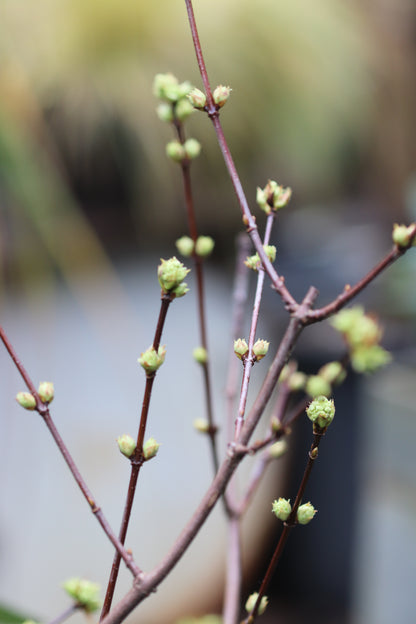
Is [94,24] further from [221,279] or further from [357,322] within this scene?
[357,322]

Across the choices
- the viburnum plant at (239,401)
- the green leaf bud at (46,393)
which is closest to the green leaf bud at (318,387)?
the viburnum plant at (239,401)

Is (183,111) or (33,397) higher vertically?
(183,111)

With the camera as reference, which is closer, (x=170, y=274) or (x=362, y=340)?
(x=170, y=274)

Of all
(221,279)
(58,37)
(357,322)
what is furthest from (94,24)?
(357,322)

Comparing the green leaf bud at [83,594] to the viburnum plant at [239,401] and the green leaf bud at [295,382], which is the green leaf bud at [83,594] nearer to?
the viburnum plant at [239,401]

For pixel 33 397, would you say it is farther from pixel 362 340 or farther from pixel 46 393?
pixel 362 340

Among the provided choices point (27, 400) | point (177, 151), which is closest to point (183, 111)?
point (177, 151)
